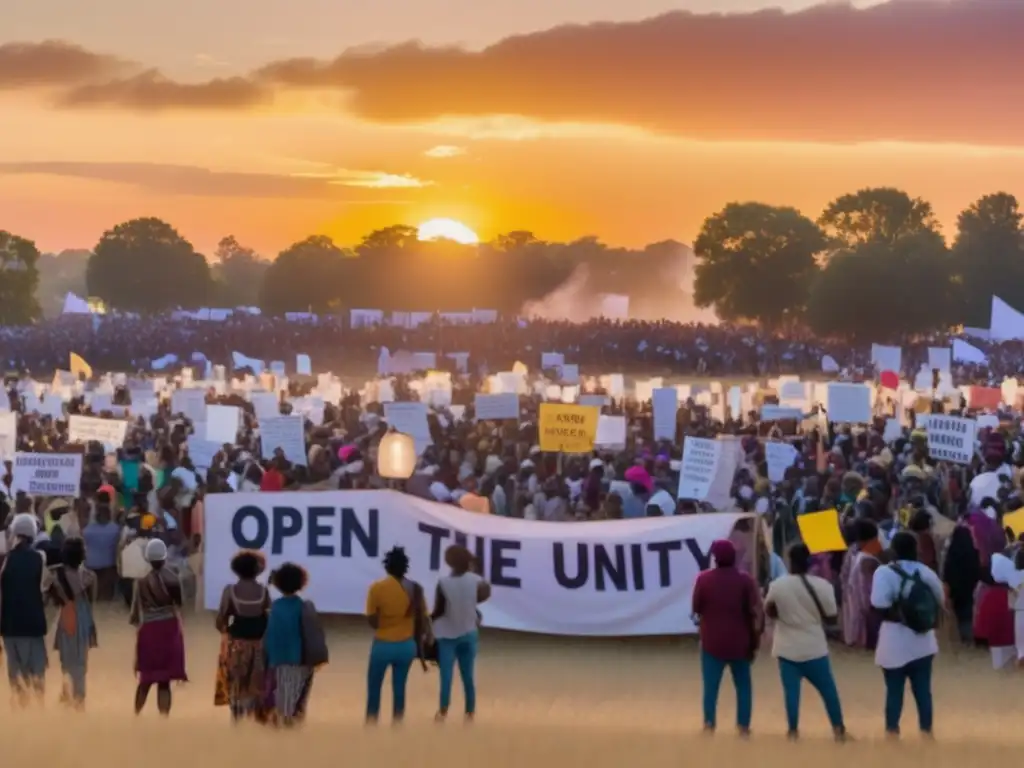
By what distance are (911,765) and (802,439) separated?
50.5ft

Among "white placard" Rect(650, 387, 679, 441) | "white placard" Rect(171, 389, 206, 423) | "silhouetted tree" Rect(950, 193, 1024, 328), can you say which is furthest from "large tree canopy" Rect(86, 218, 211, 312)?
"white placard" Rect(650, 387, 679, 441)

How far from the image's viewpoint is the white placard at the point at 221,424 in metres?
22.3

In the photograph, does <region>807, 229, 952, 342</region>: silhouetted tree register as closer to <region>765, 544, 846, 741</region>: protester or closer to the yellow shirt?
<region>765, 544, 846, 741</region>: protester

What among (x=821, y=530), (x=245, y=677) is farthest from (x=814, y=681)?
(x=821, y=530)

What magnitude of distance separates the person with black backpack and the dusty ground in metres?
0.25

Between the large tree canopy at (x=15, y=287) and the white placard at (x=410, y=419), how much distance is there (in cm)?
8941

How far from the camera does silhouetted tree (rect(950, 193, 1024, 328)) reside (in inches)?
3561

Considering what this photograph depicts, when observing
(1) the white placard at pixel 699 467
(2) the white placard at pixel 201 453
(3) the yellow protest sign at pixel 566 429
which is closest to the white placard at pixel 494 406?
(3) the yellow protest sign at pixel 566 429

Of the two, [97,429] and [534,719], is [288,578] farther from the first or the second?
[97,429]

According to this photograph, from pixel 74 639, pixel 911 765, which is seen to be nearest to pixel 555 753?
pixel 911 765

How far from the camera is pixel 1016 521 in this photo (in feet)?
47.8

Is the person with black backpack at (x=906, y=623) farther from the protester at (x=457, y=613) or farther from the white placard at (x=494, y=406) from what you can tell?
the white placard at (x=494, y=406)

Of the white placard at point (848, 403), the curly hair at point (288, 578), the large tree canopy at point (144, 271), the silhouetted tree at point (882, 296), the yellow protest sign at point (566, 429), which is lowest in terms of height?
the curly hair at point (288, 578)

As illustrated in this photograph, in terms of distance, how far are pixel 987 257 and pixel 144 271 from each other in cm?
6531
